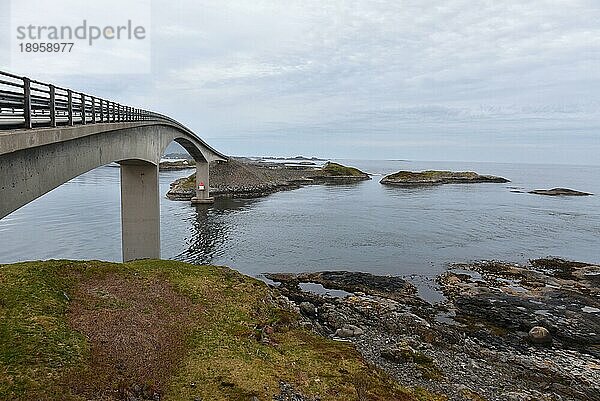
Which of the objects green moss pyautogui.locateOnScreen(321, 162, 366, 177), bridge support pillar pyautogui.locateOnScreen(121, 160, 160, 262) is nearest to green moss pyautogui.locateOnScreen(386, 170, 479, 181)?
green moss pyautogui.locateOnScreen(321, 162, 366, 177)

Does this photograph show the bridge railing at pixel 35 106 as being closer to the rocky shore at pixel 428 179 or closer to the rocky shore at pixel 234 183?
the rocky shore at pixel 234 183

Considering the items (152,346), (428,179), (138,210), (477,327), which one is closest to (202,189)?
(138,210)

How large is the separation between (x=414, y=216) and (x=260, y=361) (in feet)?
169

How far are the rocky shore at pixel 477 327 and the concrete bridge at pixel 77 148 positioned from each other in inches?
494

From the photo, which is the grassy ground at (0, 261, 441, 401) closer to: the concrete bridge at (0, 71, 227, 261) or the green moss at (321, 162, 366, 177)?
the concrete bridge at (0, 71, 227, 261)

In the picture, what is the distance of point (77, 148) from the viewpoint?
18.4 m

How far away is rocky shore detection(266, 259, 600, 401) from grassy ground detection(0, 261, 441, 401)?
83.6 inches

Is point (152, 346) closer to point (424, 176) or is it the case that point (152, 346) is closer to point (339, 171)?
point (424, 176)

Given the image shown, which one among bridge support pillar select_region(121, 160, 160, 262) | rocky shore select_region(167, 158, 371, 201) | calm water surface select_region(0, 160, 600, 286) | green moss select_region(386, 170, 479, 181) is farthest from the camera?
green moss select_region(386, 170, 479, 181)

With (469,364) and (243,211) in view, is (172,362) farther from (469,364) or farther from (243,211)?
(243,211)

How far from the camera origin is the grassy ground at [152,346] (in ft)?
41.6

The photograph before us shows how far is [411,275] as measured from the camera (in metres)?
33.9

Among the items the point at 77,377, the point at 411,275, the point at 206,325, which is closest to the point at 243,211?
the point at 411,275

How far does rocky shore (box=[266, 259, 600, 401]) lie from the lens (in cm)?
1660
